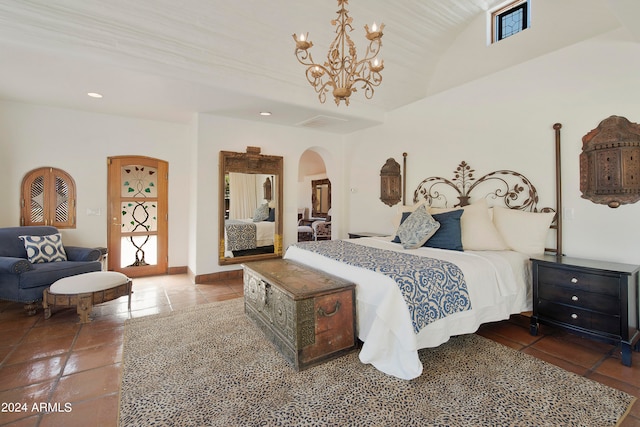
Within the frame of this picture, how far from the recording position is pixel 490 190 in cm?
370

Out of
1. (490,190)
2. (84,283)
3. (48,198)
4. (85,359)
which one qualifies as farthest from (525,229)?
(48,198)

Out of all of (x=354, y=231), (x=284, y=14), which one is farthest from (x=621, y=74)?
(x=354, y=231)

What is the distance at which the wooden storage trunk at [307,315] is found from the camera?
214 centimetres

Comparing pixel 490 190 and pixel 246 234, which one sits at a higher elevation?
pixel 490 190

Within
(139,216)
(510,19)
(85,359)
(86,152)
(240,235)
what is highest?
(510,19)

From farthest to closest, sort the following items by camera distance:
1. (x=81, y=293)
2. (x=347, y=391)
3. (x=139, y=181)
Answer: (x=139, y=181)
(x=81, y=293)
(x=347, y=391)

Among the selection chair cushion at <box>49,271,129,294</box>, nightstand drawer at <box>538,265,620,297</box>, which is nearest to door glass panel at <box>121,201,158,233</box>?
chair cushion at <box>49,271,129,294</box>

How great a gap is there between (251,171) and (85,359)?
334cm

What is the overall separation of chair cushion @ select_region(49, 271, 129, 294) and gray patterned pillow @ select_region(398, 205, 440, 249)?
324cm

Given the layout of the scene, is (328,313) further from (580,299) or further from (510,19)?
(510,19)

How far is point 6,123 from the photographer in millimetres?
4055

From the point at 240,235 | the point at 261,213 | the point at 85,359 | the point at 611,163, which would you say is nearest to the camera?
the point at 85,359

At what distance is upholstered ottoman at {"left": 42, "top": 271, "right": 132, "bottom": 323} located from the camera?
299 cm

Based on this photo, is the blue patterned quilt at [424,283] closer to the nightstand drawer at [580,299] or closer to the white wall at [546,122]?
the nightstand drawer at [580,299]
